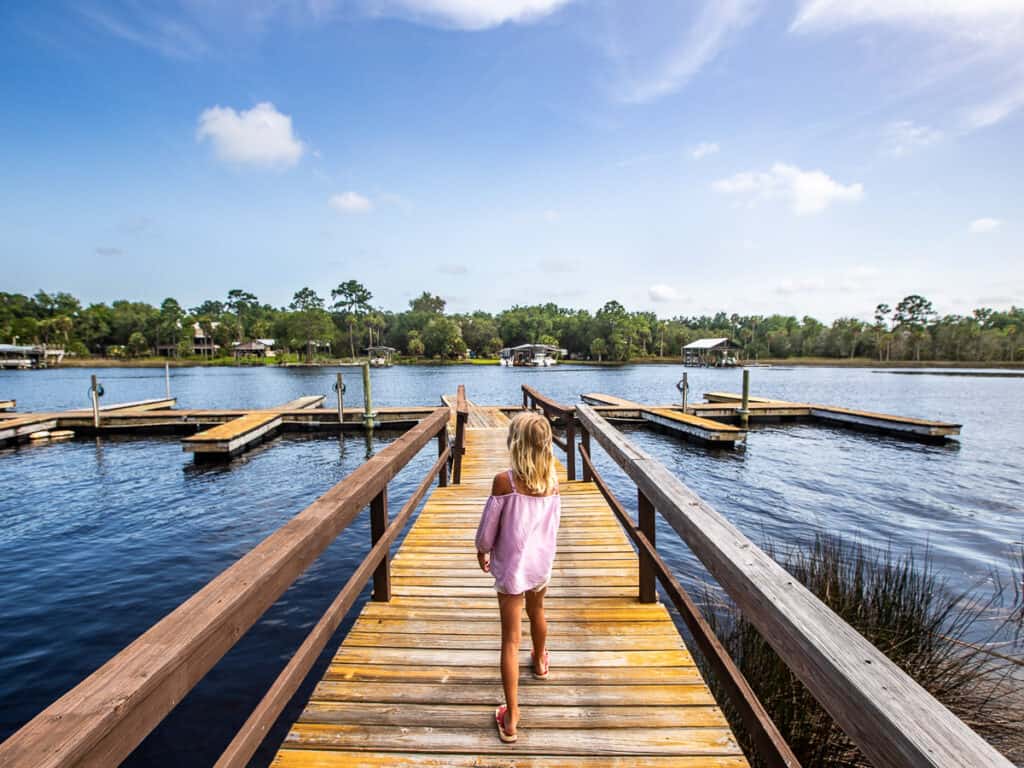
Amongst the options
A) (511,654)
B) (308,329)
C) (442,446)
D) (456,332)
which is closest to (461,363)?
(456,332)

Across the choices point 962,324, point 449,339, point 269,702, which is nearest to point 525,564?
point 269,702

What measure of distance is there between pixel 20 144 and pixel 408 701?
55.4 m

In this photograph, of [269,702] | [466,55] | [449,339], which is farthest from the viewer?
[449,339]

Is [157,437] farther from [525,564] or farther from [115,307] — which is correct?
[115,307]

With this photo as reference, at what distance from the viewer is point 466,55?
1825 cm

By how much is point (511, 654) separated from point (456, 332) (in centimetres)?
9606

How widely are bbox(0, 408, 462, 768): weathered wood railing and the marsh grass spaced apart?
120 inches

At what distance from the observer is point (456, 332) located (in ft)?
319

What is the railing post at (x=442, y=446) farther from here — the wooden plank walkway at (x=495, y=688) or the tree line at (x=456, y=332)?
the tree line at (x=456, y=332)

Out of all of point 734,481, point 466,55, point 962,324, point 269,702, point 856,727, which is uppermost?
point 466,55

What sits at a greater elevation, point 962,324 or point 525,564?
Result: point 962,324

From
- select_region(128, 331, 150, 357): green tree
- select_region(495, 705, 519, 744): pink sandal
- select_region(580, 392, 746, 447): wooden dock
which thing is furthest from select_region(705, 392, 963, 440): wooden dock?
select_region(128, 331, 150, 357): green tree

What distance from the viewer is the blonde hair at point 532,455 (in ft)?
8.05

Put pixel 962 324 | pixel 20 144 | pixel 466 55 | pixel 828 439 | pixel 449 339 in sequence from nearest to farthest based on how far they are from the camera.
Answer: pixel 828 439, pixel 466 55, pixel 20 144, pixel 962 324, pixel 449 339
